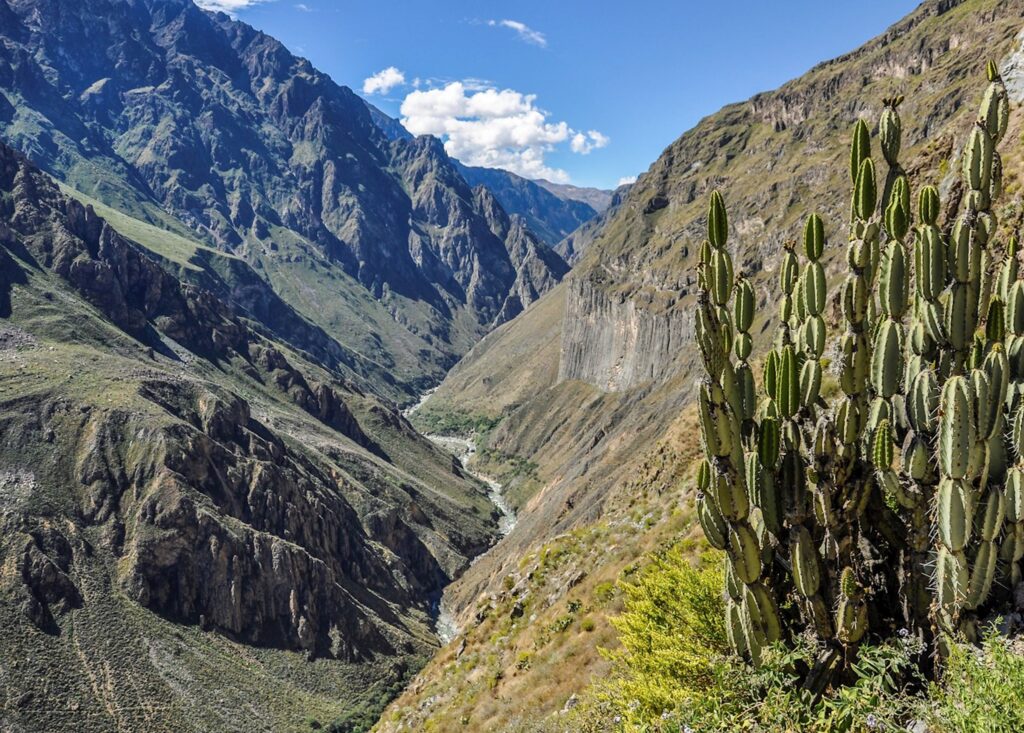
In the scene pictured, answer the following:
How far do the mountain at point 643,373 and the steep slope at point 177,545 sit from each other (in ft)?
49.4

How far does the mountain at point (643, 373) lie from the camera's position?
25.6 meters

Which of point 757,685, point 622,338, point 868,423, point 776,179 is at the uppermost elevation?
point 776,179

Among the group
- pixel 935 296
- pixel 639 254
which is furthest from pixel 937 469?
pixel 639 254

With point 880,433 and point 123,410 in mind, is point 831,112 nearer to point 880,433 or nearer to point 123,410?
point 123,410

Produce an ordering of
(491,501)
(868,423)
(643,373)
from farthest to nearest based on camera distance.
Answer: (491,501)
(643,373)
(868,423)

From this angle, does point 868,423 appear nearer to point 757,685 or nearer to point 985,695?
point 985,695

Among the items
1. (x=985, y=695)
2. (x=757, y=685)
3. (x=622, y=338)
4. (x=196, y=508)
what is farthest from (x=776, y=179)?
(x=985, y=695)

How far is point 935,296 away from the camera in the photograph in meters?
10.8

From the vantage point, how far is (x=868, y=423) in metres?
11.2

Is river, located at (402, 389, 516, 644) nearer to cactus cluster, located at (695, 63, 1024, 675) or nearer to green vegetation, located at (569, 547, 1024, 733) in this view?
green vegetation, located at (569, 547, 1024, 733)

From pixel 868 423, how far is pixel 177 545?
86.8m

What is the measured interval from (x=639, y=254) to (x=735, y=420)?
183676 millimetres

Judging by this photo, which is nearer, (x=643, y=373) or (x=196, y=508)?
(x=196, y=508)

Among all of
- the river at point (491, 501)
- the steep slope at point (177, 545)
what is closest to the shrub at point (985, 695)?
the river at point (491, 501)
